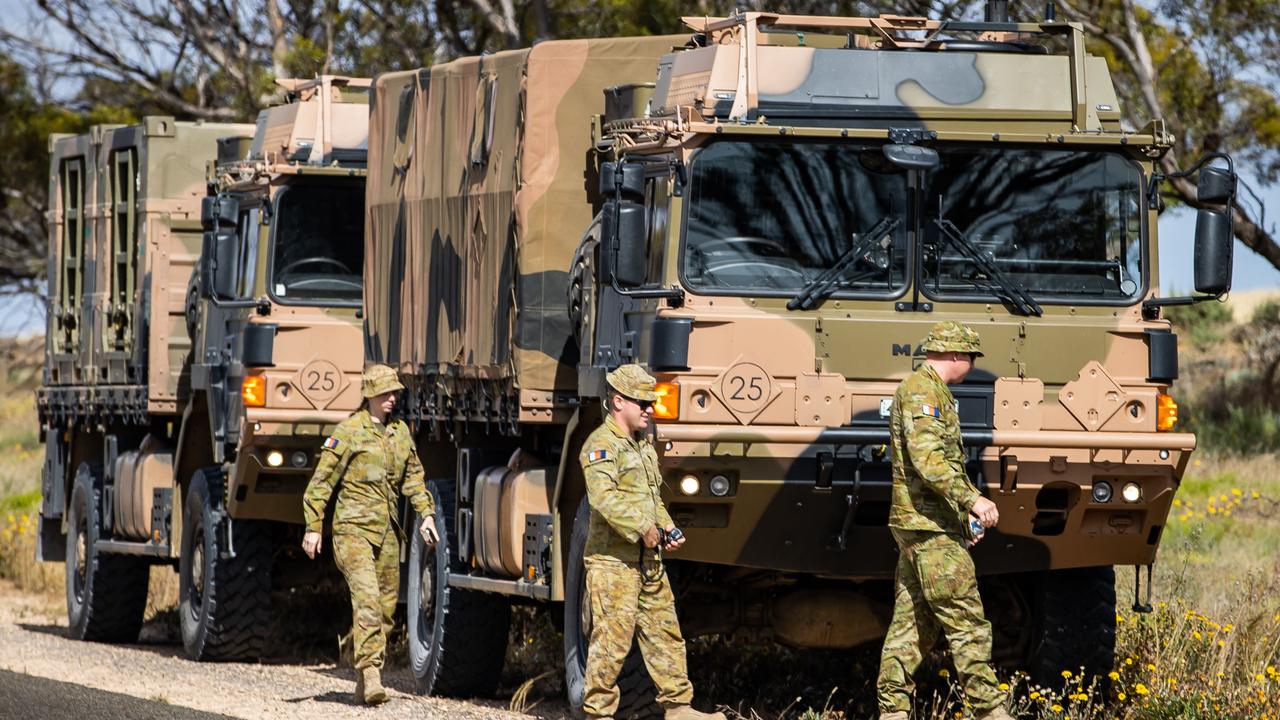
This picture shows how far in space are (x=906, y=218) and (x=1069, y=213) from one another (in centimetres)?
79

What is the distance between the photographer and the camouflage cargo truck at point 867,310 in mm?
9695

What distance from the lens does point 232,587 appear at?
1502 centimetres

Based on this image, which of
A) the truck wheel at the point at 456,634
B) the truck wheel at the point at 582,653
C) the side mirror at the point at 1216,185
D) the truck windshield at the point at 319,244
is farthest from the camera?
the truck windshield at the point at 319,244

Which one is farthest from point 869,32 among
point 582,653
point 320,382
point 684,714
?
point 320,382

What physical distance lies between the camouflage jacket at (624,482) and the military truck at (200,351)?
5.00 metres

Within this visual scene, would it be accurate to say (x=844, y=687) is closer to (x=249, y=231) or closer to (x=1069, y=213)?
(x=1069, y=213)

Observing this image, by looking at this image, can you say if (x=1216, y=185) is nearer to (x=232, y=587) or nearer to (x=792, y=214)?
(x=792, y=214)

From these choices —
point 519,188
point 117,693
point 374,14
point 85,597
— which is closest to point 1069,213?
point 519,188

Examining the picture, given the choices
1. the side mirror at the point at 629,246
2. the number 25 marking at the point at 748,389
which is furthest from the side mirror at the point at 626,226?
the number 25 marking at the point at 748,389

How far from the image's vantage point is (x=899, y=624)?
964cm

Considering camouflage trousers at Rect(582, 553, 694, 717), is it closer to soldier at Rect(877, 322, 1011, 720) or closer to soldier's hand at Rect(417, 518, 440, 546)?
soldier at Rect(877, 322, 1011, 720)

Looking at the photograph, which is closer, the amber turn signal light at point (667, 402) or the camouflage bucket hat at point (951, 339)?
the camouflage bucket hat at point (951, 339)

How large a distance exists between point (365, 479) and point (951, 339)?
12.6 feet

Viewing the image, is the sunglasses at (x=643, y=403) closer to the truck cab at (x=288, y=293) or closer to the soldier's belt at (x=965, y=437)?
the soldier's belt at (x=965, y=437)
